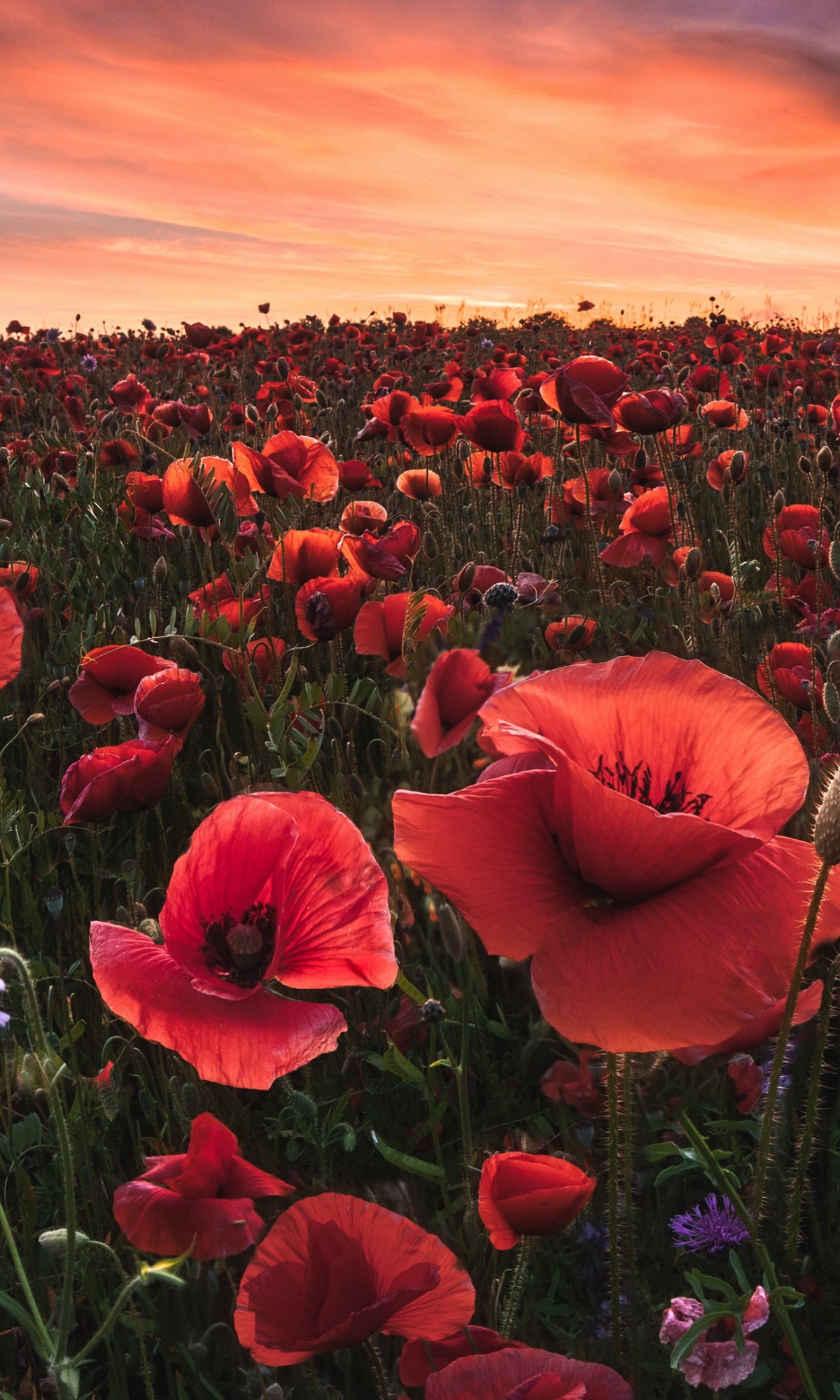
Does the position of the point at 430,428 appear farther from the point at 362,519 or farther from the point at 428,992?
the point at 428,992

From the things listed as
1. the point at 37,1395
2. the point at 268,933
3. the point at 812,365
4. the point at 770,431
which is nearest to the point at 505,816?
the point at 268,933

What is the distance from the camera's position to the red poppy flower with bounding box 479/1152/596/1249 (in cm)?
94

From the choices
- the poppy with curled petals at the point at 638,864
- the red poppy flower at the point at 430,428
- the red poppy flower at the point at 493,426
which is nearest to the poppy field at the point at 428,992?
the poppy with curled petals at the point at 638,864

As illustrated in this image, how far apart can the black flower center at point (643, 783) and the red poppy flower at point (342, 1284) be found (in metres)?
0.44

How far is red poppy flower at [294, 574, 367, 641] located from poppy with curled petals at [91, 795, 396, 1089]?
1096mm

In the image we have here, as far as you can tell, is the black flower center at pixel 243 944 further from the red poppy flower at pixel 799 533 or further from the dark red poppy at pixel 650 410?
the dark red poppy at pixel 650 410

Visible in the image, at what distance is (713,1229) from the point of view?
1212mm

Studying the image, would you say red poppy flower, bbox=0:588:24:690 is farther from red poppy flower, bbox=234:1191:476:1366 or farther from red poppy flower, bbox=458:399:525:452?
red poppy flower, bbox=458:399:525:452

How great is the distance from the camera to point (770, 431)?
20.8 ft

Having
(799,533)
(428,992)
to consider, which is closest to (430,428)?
(799,533)

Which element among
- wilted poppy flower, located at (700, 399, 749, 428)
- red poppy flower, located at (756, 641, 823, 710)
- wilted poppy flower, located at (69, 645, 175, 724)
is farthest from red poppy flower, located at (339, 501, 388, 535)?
wilted poppy flower, located at (700, 399, 749, 428)

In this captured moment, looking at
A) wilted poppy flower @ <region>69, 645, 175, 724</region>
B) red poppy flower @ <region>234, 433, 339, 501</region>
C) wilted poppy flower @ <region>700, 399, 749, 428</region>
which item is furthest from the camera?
wilted poppy flower @ <region>700, 399, 749, 428</region>

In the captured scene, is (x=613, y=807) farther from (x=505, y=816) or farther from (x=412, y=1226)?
(x=412, y=1226)

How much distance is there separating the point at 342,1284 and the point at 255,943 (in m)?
0.32
